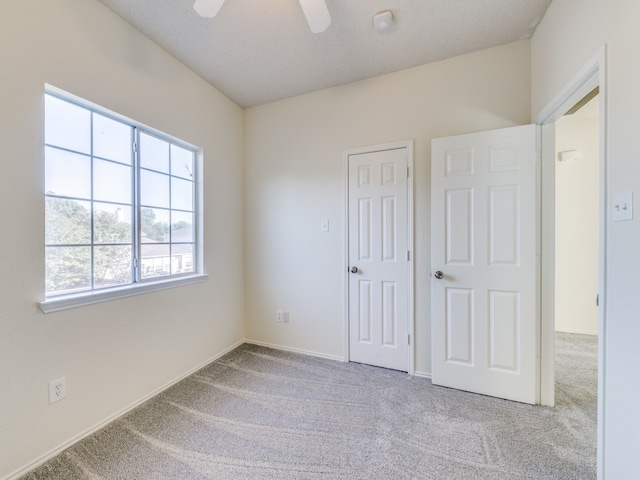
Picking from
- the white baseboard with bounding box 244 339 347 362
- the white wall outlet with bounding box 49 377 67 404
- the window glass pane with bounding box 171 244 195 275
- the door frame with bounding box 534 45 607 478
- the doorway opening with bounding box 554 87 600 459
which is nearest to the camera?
the door frame with bounding box 534 45 607 478

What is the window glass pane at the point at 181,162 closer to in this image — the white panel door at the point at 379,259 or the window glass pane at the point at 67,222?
the window glass pane at the point at 67,222

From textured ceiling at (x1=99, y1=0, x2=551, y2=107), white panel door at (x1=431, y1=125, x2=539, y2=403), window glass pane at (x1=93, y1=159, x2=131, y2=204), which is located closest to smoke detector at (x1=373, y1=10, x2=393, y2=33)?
textured ceiling at (x1=99, y1=0, x2=551, y2=107)

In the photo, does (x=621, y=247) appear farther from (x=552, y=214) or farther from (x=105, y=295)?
(x=105, y=295)

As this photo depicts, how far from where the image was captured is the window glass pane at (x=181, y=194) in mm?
2352

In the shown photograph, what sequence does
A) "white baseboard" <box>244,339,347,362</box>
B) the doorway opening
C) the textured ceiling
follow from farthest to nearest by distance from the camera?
the doorway opening, "white baseboard" <box>244,339,347,362</box>, the textured ceiling

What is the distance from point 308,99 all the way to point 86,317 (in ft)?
8.36

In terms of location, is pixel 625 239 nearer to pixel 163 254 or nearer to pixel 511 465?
pixel 511 465

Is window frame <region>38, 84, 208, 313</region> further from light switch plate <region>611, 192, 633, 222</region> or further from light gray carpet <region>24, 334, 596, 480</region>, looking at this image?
light switch plate <region>611, 192, 633, 222</region>

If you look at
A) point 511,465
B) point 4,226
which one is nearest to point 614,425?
point 511,465

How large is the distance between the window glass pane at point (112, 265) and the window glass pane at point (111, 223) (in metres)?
0.06

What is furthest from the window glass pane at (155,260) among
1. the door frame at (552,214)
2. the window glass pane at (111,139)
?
the door frame at (552,214)

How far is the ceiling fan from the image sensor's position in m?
1.29

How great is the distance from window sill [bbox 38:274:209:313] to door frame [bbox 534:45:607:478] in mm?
2650

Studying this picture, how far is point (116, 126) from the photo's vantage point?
1894 millimetres
